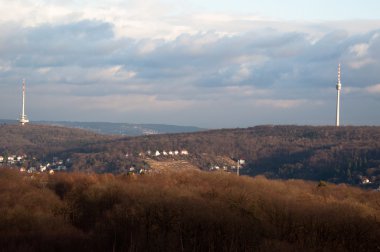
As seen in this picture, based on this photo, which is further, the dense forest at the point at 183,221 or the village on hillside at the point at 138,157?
the village on hillside at the point at 138,157

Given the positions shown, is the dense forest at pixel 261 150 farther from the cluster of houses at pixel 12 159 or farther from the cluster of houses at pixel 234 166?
the cluster of houses at pixel 12 159

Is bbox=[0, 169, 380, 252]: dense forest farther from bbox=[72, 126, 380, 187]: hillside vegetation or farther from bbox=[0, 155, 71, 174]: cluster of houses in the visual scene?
bbox=[0, 155, 71, 174]: cluster of houses

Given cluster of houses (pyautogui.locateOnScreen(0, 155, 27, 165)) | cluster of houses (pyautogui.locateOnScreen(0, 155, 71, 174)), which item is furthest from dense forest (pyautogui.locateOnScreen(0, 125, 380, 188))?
cluster of houses (pyautogui.locateOnScreen(0, 155, 27, 165))

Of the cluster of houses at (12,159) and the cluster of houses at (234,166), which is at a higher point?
the cluster of houses at (234,166)

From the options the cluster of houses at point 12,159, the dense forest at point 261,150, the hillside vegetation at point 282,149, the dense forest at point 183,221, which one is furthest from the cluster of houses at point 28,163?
the dense forest at point 183,221

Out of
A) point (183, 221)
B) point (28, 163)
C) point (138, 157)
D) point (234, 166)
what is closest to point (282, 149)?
point (234, 166)

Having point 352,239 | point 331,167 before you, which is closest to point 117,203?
point 352,239

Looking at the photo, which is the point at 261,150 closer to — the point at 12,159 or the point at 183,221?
the point at 12,159
